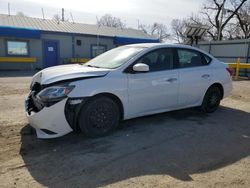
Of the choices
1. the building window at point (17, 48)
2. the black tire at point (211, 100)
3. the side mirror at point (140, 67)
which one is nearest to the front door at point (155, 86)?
the side mirror at point (140, 67)

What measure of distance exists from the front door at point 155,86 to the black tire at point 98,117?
40cm

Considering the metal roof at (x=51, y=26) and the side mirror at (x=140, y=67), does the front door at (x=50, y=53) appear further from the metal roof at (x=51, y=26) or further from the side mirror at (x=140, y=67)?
the side mirror at (x=140, y=67)

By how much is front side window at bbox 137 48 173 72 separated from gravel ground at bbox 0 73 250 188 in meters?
1.20

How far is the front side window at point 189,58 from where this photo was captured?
5437 millimetres

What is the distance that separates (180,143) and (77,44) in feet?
57.5

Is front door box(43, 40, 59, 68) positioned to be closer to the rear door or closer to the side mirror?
the rear door

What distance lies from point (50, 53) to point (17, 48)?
94.9 inches

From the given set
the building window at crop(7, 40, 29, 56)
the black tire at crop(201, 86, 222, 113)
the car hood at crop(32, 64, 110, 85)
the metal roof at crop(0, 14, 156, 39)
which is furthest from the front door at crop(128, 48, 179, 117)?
the building window at crop(7, 40, 29, 56)

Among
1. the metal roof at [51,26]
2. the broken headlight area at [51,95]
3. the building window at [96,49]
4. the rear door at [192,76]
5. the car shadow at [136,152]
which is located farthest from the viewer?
the building window at [96,49]

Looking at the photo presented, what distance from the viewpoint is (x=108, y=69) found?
14.9 ft

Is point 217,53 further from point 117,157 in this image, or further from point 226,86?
point 117,157

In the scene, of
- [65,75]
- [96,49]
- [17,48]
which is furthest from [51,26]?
[65,75]

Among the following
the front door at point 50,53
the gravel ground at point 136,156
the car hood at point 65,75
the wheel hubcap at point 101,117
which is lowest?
the gravel ground at point 136,156

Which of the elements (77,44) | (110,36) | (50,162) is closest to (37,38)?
(77,44)
